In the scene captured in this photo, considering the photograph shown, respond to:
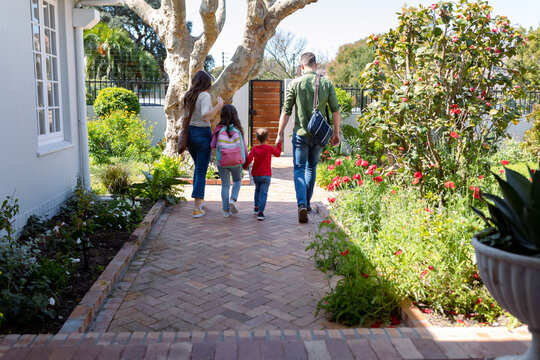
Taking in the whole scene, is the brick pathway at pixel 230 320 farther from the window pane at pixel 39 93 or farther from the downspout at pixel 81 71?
the downspout at pixel 81 71

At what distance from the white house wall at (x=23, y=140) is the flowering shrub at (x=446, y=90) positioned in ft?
12.9

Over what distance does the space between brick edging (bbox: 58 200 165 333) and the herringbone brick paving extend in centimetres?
8

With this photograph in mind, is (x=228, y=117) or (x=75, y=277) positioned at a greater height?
(x=228, y=117)

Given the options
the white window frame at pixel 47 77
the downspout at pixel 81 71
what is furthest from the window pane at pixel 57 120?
the downspout at pixel 81 71

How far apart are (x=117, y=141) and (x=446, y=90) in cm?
774

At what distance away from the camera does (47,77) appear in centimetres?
657

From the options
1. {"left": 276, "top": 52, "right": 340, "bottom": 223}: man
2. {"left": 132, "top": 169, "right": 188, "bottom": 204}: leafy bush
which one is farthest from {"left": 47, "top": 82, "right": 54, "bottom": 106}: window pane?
{"left": 276, "top": 52, "right": 340, "bottom": 223}: man

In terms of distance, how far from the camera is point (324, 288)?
4.11 metres

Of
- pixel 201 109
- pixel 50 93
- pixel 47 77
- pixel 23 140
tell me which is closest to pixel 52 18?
pixel 47 77

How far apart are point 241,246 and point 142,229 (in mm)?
1183

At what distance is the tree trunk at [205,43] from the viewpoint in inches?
382

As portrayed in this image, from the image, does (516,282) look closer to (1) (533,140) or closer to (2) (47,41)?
(2) (47,41)

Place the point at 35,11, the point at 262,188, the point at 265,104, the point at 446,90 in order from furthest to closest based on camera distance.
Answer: the point at 265,104
the point at 262,188
the point at 35,11
the point at 446,90

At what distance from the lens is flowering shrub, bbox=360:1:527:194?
17.9 feet
